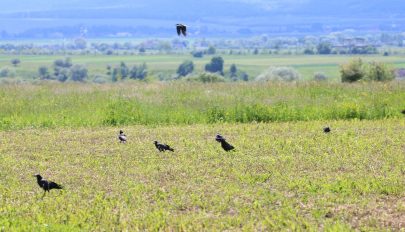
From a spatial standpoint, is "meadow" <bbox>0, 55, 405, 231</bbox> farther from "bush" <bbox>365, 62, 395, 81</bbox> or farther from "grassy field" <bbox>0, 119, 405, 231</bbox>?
"bush" <bbox>365, 62, 395, 81</bbox>

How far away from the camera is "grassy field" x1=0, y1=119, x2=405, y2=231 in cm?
1335

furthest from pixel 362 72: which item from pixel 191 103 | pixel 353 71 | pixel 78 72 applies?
pixel 78 72

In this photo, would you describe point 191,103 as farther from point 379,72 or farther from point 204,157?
point 379,72

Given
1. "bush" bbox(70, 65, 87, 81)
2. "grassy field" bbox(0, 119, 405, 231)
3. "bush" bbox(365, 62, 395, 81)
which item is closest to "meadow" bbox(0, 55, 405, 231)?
"grassy field" bbox(0, 119, 405, 231)

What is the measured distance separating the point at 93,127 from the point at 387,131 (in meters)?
9.51

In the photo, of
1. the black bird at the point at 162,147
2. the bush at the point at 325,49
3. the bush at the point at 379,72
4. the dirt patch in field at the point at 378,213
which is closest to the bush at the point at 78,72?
the bush at the point at 325,49

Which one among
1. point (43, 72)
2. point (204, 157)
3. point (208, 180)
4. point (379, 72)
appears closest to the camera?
point (208, 180)

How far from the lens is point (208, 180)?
16.7 m

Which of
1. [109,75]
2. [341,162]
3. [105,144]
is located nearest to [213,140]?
[105,144]

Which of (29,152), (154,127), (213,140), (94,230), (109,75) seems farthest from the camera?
(109,75)

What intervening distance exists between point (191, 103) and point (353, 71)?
19242 mm

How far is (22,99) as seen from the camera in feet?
100

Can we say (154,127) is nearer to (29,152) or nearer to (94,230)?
(29,152)

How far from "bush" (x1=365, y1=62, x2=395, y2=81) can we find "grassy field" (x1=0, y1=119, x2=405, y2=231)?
22287 millimetres
